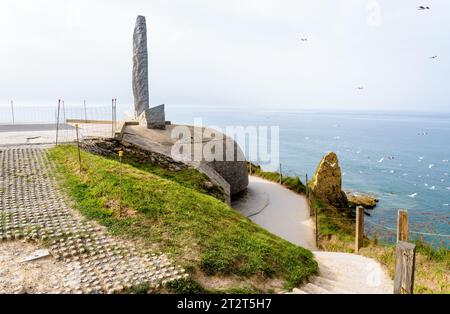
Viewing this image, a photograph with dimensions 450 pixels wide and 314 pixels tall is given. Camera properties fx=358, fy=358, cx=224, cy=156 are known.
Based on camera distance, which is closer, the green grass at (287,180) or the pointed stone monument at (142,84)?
the pointed stone monument at (142,84)

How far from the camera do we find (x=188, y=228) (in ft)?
27.6

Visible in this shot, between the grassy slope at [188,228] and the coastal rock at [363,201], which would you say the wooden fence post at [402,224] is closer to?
the grassy slope at [188,228]

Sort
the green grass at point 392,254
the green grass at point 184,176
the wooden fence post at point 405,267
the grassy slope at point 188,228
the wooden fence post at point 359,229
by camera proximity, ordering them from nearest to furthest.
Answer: the wooden fence post at point 405,267
the grassy slope at point 188,228
the green grass at point 392,254
the wooden fence post at point 359,229
the green grass at point 184,176

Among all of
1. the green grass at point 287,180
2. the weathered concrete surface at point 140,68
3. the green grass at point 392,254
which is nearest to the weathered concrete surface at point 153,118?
the weathered concrete surface at point 140,68

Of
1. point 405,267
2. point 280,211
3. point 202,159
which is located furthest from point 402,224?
A: point 202,159

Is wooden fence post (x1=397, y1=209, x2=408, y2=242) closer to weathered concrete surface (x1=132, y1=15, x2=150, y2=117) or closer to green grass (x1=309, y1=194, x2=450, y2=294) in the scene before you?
green grass (x1=309, y1=194, x2=450, y2=294)

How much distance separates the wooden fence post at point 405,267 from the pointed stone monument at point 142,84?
1547 cm

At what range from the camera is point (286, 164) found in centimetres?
5116

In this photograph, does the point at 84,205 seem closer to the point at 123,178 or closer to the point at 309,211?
the point at 123,178

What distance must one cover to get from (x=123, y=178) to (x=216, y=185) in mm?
5491

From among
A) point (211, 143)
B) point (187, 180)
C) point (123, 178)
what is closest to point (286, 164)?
point (211, 143)

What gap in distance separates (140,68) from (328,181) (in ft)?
41.4

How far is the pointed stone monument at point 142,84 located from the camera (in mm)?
19094

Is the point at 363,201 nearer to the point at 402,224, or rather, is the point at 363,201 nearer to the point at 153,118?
the point at 153,118
